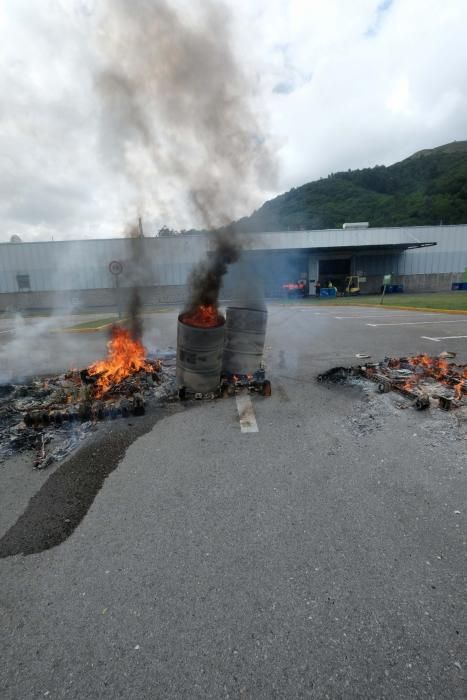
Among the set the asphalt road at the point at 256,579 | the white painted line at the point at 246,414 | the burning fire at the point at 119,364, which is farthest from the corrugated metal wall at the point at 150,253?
the asphalt road at the point at 256,579

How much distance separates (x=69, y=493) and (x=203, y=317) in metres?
3.10

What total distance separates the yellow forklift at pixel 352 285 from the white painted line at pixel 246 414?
1063 inches

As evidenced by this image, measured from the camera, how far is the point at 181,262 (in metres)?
27.1

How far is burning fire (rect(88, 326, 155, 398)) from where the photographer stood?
18.8 feet

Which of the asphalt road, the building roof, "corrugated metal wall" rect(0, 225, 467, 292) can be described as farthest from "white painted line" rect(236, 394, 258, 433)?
the building roof

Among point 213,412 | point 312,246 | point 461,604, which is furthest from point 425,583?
point 312,246

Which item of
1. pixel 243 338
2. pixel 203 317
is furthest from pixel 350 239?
pixel 203 317

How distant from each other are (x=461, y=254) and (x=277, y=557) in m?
34.2

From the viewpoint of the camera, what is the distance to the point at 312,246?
1091 inches

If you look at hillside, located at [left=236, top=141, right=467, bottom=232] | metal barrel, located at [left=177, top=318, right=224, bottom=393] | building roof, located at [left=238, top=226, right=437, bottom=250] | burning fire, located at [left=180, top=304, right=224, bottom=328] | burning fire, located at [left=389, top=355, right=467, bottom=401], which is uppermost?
hillside, located at [left=236, top=141, right=467, bottom=232]

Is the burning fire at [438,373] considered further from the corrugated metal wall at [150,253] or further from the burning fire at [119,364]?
the corrugated metal wall at [150,253]

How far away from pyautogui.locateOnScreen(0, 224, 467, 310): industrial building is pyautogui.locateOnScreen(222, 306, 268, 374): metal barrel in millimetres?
20127

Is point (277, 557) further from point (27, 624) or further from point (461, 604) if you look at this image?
point (27, 624)

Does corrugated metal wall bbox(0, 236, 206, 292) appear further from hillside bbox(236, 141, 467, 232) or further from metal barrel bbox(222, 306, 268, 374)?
hillside bbox(236, 141, 467, 232)
